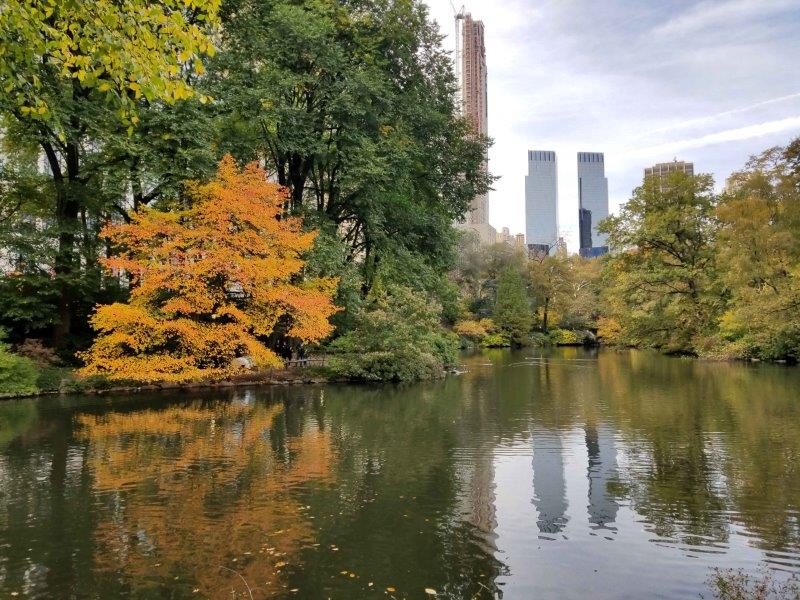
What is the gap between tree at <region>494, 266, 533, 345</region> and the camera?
177 ft

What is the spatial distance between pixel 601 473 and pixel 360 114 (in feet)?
50.4

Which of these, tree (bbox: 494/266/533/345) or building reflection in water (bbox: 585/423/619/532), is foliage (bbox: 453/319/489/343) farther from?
building reflection in water (bbox: 585/423/619/532)

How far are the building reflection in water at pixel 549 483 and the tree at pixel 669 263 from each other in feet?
89.3

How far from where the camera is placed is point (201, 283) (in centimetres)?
1705

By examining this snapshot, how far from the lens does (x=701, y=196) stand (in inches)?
1433

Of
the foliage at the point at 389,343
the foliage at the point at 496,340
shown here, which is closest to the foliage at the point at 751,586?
the foliage at the point at 389,343

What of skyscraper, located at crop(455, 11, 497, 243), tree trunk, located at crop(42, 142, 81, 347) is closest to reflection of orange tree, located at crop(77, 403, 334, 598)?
tree trunk, located at crop(42, 142, 81, 347)

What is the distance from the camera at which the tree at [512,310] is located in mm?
54000

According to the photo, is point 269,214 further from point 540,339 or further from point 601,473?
point 540,339

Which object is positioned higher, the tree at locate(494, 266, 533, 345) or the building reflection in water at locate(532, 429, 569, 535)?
the tree at locate(494, 266, 533, 345)

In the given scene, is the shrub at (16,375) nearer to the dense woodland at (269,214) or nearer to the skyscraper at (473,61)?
the dense woodland at (269,214)

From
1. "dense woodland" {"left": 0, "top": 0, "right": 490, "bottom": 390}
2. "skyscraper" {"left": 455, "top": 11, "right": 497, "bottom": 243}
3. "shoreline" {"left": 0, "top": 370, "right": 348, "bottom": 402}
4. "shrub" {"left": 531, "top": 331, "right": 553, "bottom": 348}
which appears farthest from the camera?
"skyscraper" {"left": 455, "top": 11, "right": 497, "bottom": 243}

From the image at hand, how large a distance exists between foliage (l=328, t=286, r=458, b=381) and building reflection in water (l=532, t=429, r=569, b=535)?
34.6 feet

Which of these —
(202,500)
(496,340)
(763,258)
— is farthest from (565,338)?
(202,500)
